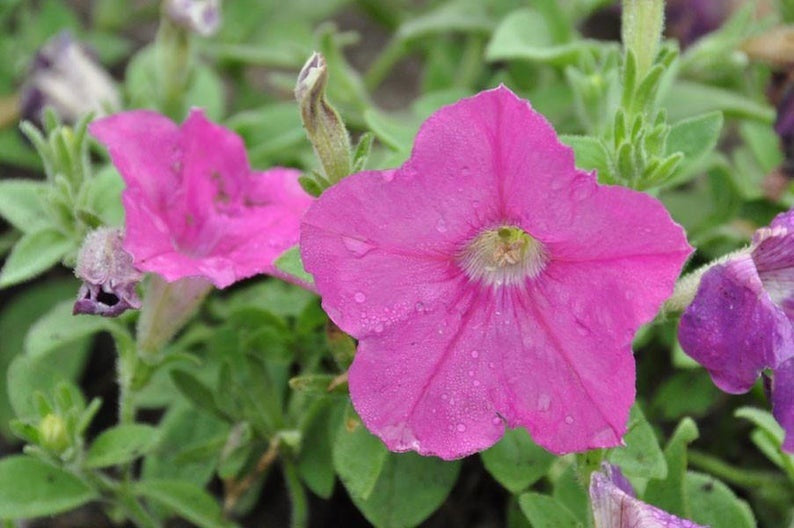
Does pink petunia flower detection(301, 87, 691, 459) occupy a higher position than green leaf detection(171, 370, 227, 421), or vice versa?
pink petunia flower detection(301, 87, 691, 459)

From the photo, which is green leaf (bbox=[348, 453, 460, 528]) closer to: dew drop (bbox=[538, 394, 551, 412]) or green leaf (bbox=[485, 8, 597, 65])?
dew drop (bbox=[538, 394, 551, 412])

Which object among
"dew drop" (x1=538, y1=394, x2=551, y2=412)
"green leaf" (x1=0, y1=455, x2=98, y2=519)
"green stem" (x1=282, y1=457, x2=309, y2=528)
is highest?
"dew drop" (x1=538, y1=394, x2=551, y2=412)

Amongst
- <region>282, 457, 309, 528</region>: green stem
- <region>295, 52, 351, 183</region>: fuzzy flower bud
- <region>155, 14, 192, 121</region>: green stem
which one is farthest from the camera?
<region>155, 14, 192, 121</region>: green stem

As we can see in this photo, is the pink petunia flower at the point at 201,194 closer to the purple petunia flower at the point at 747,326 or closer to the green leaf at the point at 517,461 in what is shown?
the green leaf at the point at 517,461

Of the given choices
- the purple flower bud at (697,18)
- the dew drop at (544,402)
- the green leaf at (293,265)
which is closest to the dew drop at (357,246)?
the green leaf at (293,265)

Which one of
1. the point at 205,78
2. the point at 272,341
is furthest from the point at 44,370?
the point at 205,78

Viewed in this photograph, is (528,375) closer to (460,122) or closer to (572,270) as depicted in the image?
(572,270)

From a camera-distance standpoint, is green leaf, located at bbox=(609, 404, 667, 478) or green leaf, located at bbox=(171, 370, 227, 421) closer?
green leaf, located at bbox=(609, 404, 667, 478)

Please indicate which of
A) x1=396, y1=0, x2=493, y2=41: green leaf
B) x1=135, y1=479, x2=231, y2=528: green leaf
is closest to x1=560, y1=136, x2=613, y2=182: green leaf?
x1=135, y1=479, x2=231, y2=528: green leaf
